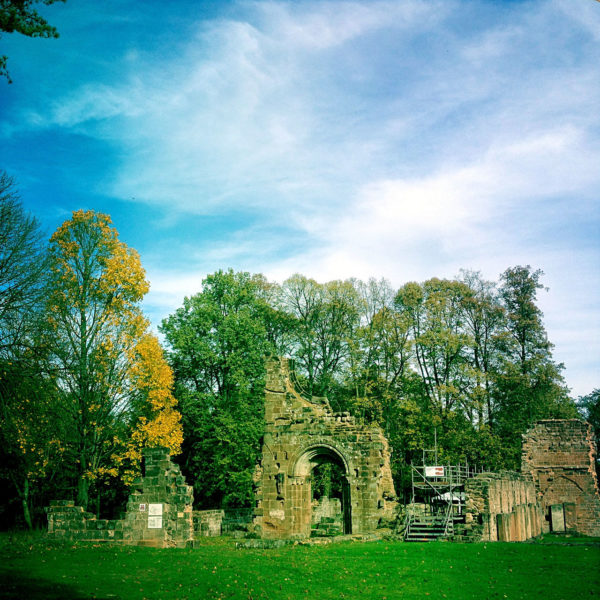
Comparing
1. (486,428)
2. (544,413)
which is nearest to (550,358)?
(544,413)

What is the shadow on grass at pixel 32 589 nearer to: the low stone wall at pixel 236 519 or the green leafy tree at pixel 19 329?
A: the green leafy tree at pixel 19 329

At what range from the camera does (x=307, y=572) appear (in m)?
12.7

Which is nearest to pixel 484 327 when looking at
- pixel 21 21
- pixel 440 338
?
pixel 440 338

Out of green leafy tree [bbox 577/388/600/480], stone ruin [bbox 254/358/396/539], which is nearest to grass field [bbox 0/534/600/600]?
stone ruin [bbox 254/358/396/539]

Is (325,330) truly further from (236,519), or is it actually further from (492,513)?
(492,513)

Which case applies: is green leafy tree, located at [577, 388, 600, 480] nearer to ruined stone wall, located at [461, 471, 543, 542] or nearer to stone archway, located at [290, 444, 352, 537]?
ruined stone wall, located at [461, 471, 543, 542]

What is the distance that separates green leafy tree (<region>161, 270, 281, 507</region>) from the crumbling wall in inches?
439

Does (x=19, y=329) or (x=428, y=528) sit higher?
(x=19, y=329)

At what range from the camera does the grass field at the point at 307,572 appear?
1045 centimetres

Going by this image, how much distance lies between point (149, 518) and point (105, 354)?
7.31m

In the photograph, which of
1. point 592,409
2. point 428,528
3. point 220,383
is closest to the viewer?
point 428,528

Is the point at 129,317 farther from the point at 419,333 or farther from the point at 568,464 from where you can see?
the point at 568,464

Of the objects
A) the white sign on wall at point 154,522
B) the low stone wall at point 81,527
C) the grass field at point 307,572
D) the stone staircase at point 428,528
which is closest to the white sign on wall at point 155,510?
the white sign on wall at point 154,522

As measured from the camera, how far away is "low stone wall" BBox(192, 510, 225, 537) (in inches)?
981
